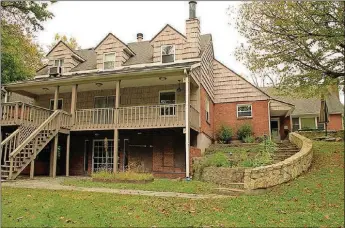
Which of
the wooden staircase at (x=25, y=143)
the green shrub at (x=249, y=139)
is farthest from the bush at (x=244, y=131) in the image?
the wooden staircase at (x=25, y=143)

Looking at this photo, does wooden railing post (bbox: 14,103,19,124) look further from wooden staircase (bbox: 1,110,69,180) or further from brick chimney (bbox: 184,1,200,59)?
brick chimney (bbox: 184,1,200,59)

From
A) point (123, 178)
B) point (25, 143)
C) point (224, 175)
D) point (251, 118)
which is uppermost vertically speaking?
point (251, 118)

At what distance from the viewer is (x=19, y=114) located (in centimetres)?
1577

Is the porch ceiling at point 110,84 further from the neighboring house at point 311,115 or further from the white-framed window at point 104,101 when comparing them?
the neighboring house at point 311,115

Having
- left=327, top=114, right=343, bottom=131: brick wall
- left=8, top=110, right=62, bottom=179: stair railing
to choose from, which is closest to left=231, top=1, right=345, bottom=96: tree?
left=8, top=110, right=62, bottom=179: stair railing

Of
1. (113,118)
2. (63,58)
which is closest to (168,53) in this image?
(113,118)

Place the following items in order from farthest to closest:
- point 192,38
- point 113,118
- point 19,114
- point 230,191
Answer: point 192,38 → point 113,118 → point 19,114 → point 230,191

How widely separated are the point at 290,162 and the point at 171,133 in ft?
24.9

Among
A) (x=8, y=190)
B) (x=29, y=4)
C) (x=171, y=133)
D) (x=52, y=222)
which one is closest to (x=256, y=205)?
(x=52, y=222)

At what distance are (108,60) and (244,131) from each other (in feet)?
33.0

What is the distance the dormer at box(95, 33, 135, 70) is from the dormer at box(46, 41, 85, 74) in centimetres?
223

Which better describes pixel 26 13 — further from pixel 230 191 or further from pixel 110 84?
pixel 230 191

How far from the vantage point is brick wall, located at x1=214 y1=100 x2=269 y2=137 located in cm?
2134

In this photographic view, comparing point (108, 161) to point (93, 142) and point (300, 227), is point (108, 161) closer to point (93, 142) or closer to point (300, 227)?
point (93, 142)
